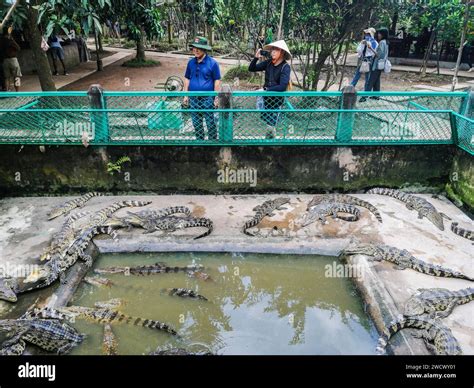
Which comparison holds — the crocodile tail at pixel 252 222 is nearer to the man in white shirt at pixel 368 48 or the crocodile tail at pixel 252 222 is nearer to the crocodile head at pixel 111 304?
the crocodile head at pixel 111 304

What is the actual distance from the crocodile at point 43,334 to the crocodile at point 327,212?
133 inches

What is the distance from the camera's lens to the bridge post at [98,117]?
20.6ft

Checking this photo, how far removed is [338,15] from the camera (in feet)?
29.5

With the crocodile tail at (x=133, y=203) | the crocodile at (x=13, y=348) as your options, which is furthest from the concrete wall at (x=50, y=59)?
the crocodile at (x=13, y=348)

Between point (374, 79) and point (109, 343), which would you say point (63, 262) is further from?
point (374, 79)

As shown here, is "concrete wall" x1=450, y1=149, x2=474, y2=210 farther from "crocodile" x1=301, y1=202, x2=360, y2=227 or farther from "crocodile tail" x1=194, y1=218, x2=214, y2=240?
"crocodile tail" x1=194, y1=218, x2=214, y2=240

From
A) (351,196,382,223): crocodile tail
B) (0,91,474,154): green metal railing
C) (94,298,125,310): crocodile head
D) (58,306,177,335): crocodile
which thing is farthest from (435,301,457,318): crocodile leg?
(94,298,125,310): crocodile head

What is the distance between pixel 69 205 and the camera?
20.2 ft

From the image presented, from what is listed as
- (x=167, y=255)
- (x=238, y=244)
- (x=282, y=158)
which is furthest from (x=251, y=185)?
(x=167, y=255)

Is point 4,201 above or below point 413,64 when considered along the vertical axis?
below

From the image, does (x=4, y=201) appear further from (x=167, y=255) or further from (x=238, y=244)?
(x=238, y=244)

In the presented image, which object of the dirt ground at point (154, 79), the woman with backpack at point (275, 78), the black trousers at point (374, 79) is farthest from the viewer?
the dirt ground at point (154, 79)

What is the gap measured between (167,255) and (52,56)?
1233 cm

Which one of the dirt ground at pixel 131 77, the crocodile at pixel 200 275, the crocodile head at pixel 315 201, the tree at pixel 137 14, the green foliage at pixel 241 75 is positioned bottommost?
the crocodile at pixel 200 275
